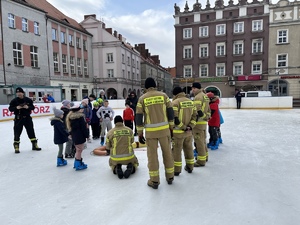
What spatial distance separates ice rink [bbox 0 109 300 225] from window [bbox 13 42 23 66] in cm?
2185

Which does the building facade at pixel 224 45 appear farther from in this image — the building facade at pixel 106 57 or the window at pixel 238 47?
the building facade at pixel 106 57

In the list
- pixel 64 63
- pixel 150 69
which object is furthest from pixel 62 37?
pixel 150 69

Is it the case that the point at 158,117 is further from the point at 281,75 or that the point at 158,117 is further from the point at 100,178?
the point at 281,75

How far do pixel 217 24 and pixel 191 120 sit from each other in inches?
1307

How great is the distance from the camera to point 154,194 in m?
3.48

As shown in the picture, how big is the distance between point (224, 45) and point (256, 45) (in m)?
4.41

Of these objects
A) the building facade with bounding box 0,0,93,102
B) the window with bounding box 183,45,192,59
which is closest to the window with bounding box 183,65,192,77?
the window with bounding box 183,45,192,59

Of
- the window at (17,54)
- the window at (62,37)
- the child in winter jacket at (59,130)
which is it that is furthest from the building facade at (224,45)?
the child in winter jacket at (59,130)

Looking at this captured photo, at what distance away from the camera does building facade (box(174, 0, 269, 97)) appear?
31703mm

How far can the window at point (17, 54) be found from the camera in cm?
2327

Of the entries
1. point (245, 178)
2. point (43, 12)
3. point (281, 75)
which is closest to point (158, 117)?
point (245, 178)

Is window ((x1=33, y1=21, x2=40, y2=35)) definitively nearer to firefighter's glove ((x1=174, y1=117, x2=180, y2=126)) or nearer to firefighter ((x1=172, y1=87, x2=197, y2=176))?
firefighter ((x1=172, y1=87, x2=197, y2=176))

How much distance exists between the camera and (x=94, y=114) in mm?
7664

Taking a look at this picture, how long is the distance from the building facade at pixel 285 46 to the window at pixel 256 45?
4.25ft
